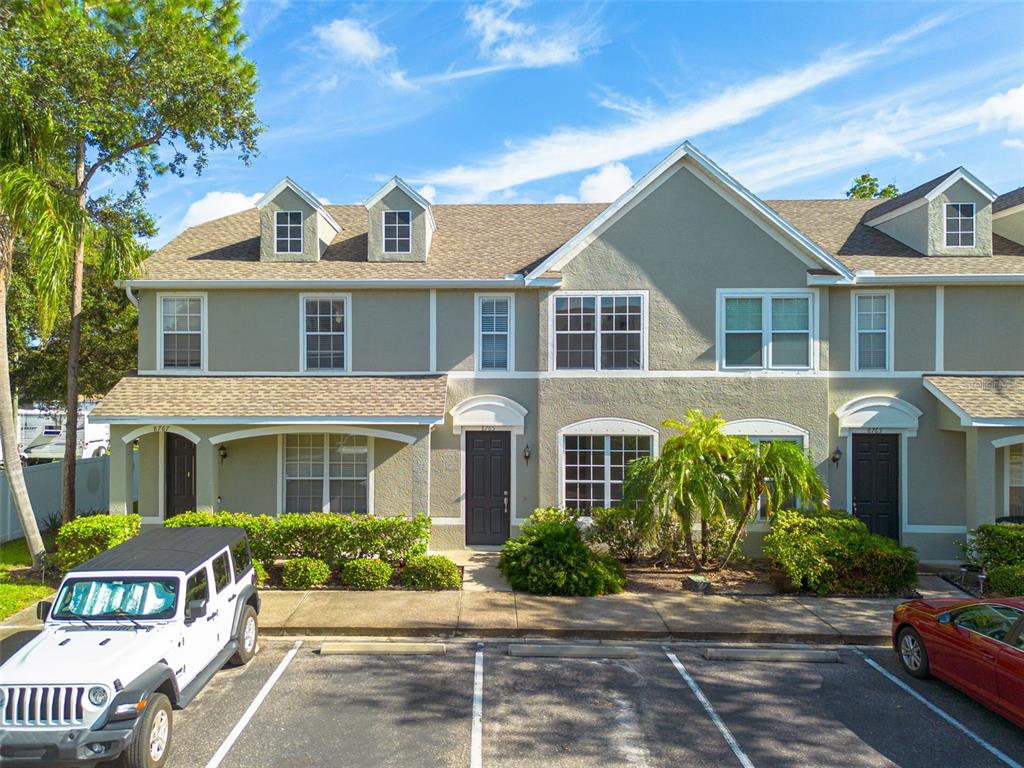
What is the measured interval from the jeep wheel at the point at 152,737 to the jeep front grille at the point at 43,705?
519mm

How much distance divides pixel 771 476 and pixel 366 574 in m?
7.61

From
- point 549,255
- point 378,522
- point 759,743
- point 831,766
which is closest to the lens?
point 831,766

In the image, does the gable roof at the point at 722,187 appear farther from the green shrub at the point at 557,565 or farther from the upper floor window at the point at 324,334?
the green shrub at the point at 557,565

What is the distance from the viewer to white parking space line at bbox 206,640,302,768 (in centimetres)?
624

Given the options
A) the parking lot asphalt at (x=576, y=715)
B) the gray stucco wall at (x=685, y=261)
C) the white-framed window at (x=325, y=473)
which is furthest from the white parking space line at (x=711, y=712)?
A: the white-framed window at (x=325, y=473)

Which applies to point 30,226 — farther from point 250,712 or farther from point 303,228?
point 250,712

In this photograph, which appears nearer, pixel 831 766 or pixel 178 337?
pixel 831 766

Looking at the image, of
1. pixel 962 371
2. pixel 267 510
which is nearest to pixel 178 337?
pixel 267 510

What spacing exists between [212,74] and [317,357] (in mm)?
6971

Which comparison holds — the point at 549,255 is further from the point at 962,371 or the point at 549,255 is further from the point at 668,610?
the point at 962,371

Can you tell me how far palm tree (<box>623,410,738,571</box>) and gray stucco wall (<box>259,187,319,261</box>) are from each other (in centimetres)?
924

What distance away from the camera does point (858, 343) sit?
546 inches

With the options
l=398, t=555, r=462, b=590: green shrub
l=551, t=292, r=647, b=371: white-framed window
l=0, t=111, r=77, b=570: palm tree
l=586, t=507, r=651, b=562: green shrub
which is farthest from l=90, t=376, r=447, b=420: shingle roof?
l=586, t=507, r=651, b=562: green shrub

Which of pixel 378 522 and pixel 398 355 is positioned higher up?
pixel 398 355
